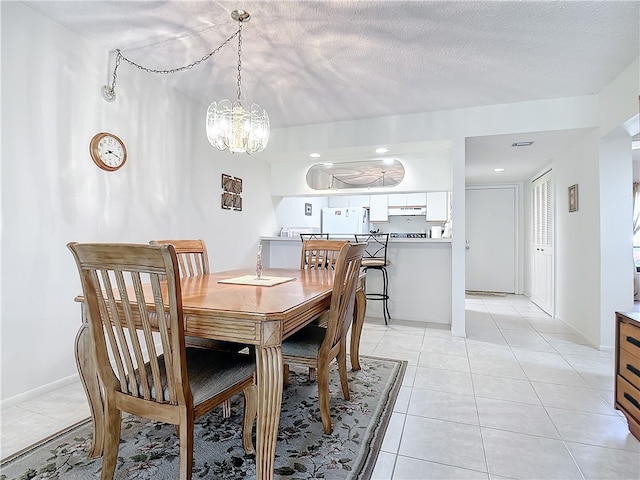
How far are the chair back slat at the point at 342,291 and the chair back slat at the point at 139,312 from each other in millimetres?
703

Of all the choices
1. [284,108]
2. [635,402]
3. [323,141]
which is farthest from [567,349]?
[284,108]

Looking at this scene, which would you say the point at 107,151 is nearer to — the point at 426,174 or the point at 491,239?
the point at 426,174

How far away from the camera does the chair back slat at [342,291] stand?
1621 millimetres

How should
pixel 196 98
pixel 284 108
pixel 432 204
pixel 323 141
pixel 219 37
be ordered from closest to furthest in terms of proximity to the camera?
pixel 219 37
pixel 196 98
pixel 284 108
pixel 323 141
pixel 432 204

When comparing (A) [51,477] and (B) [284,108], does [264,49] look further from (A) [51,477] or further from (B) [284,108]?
(A) [51,477]

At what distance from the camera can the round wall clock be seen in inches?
96.2

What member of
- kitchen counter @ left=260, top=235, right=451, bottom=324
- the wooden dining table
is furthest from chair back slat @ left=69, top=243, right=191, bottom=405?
→ kitchen counter @ left=260, top=235, right=451, bottom=324

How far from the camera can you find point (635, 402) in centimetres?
172

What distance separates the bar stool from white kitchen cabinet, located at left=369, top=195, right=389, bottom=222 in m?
2.53

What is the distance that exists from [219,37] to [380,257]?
9.41ft

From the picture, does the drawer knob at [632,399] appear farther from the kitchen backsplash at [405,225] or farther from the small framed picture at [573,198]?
the kitchen backsplash at [405,225]

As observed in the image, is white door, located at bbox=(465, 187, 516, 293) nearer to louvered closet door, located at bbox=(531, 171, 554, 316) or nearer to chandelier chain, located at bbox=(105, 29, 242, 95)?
louvered closet door, located at bbox=(531, 171, 554, 316)

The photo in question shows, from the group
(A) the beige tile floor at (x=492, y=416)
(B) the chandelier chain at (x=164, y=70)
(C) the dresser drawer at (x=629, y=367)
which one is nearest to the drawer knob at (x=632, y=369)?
(C) the dresser drawer at (x=629, y=367)

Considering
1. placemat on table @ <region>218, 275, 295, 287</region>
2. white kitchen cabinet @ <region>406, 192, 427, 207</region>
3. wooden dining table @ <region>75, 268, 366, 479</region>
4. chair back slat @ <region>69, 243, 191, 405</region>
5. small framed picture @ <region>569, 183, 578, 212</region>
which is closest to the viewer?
chair back slat @ <region>69, 243, 191, 405</region>
